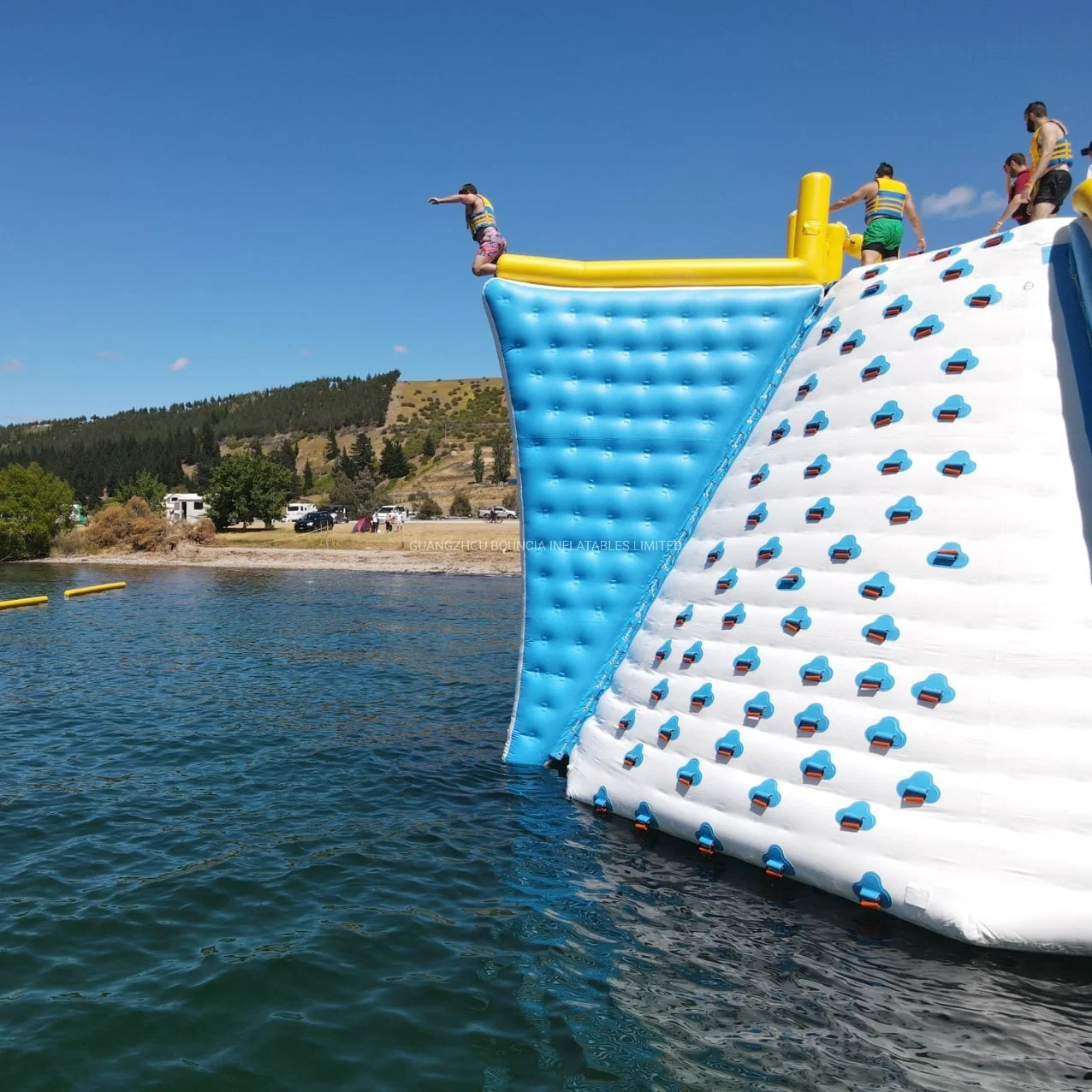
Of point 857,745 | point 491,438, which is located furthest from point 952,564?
point 491,438

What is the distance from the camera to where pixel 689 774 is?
23.8ft

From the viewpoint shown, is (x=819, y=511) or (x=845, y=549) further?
(x=819, y=511)

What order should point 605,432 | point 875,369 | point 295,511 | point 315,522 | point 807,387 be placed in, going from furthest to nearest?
point 295,511
point 315,522
point 605,432
point 807,387
point 875,369

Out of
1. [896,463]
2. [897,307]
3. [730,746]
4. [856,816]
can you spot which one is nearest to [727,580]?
[730,746]

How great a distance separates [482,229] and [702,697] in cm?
588

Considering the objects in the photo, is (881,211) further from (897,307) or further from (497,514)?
(497,514)

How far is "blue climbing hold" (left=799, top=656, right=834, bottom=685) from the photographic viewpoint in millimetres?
6754

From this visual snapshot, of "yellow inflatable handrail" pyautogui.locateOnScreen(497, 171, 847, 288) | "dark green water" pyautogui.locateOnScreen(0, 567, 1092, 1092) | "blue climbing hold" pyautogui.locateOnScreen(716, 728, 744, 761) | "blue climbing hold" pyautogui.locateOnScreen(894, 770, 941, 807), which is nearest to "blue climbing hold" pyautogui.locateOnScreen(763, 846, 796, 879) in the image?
"dark green water" pyautogui.locateOnScreen(0, 567, 1092, 1092)

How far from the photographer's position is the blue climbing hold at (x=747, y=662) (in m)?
7.25

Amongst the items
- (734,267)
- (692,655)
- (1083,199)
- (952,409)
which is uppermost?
(734,267)

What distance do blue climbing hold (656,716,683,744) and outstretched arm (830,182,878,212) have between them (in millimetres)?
5888

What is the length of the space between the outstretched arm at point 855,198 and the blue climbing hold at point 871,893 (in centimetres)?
697

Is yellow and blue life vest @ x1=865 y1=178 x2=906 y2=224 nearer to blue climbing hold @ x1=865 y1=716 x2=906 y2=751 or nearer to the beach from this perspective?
blue climbing hold @ x1=865 y1=716 x2=906 y2=751

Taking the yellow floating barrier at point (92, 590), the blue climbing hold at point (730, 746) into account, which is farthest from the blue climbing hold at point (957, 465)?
the yellow floating barrier at point (92, 590)
